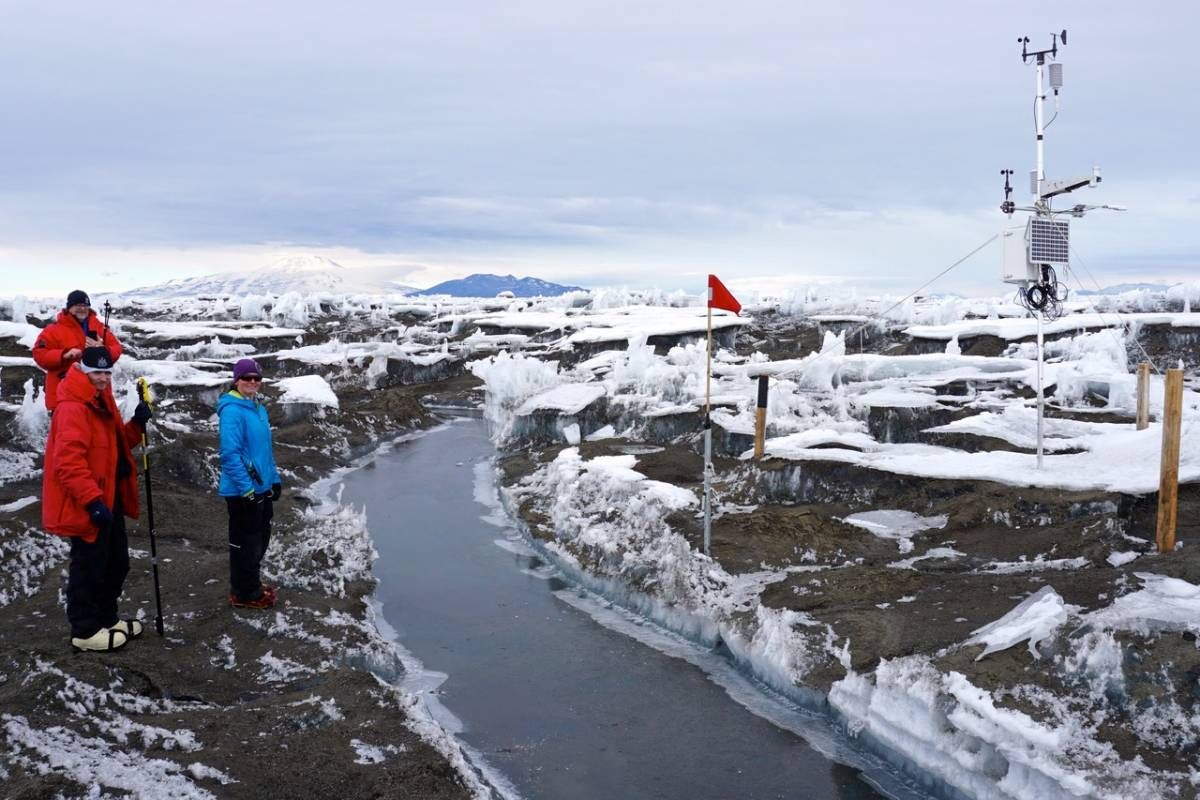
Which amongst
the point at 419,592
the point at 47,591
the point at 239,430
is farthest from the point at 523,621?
the point at 47,591

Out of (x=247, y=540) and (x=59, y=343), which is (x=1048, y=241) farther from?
(x=59, y=343)

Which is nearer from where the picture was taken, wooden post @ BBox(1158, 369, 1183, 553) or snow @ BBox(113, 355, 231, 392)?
wooden post @ BBox(1158, 369, 1183, 553)

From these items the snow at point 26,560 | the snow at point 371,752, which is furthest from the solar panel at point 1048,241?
the snow at point 26,560

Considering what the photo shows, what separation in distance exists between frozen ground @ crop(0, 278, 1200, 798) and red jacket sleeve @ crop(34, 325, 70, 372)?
2.08 metres

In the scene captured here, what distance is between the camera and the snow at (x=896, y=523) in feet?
35.6

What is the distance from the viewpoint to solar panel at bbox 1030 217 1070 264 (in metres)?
10.8

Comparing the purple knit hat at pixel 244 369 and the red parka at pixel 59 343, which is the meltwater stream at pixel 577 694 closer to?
the purple knit hat at pixel 244 369

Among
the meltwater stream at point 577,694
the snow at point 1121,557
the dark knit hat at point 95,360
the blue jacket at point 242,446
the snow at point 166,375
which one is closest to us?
the dark knit hat at point 95,360

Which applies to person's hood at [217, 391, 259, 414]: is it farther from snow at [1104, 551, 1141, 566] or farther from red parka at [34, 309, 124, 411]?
snow at [1104, 551, 1141, 566]

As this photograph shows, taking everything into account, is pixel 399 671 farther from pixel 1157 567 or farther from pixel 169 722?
pixel 1157 567

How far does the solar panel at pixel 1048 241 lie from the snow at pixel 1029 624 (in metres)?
4.83

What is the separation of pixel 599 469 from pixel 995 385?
10.4 m

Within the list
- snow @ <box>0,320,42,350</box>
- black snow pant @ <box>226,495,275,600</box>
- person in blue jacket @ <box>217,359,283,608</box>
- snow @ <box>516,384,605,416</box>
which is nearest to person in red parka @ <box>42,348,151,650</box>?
person in blue jacket @ <box>217,359,283,608</box>

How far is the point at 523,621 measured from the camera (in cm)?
1005
